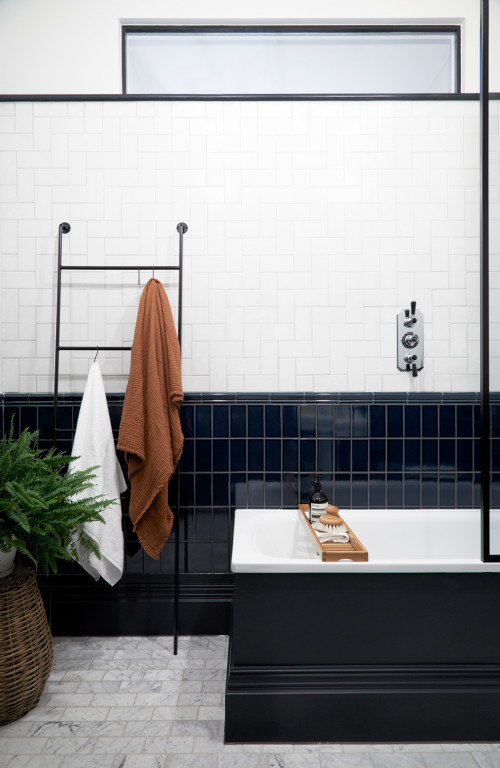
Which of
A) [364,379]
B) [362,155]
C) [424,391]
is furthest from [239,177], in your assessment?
[424,391]

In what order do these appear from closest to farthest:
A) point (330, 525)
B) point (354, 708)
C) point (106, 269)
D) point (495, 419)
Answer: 1. point (495, 419)
2. point (354, 708)
3. point (330, 525)
4. point (106, 269)

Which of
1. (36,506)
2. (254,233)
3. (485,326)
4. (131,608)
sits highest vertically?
(254,233)

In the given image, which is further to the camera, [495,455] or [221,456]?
[221,456]

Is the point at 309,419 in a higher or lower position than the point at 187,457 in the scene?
higher

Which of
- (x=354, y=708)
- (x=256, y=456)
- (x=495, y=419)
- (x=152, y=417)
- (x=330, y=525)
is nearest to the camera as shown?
(x=495, y=419)

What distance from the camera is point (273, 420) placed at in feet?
7.54

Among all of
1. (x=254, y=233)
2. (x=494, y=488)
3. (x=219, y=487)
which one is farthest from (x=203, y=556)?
(x=254, y=233)

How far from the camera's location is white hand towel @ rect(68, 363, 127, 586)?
2.04 m

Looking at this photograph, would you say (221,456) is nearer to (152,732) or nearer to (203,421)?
(203,421)

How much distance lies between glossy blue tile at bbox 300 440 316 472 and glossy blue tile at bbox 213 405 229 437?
37 cm

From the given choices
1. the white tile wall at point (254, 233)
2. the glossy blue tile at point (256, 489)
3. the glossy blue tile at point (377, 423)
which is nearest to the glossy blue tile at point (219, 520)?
the glossy blue tile at point (256, 489)

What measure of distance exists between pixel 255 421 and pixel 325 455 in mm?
372

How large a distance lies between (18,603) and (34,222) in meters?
1.65

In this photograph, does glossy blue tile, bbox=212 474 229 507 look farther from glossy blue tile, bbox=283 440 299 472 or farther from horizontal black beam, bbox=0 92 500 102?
horizontal black beam, bbox=0 92 500 102
